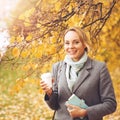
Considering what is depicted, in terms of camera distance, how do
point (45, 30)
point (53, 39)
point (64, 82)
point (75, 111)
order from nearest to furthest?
point (75, 111) → point (64, 82) → point (53, 39) → point (45, 30)

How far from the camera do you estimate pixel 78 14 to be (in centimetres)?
371

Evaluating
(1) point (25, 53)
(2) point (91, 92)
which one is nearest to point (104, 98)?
(2) point (91, 92)

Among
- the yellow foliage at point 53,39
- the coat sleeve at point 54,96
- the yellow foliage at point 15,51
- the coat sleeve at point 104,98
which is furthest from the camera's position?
the yellow foliage at point 15,51

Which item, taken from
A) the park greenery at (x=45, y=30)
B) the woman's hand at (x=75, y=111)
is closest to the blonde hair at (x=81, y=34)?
the woman's hand at (x=75, y=111)

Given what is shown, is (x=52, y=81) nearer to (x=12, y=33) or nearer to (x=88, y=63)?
(x=88, y=63)

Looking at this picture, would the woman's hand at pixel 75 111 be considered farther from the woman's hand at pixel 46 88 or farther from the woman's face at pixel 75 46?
the woman's face at pixel 75 46

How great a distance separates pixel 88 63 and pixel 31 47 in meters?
1.60

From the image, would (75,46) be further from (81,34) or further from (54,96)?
(54,96)

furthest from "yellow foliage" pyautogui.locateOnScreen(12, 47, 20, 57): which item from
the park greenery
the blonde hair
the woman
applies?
the blonde hair

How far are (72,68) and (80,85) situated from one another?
11 cm

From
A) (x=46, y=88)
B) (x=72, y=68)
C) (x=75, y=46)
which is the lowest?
(x=46, y=88)

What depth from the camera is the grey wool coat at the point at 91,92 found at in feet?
7.07

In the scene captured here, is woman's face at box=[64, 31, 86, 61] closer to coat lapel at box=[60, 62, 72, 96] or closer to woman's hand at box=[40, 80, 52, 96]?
coat lapel at box=[60, 62, 72, 96]

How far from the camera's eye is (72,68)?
2.24m
